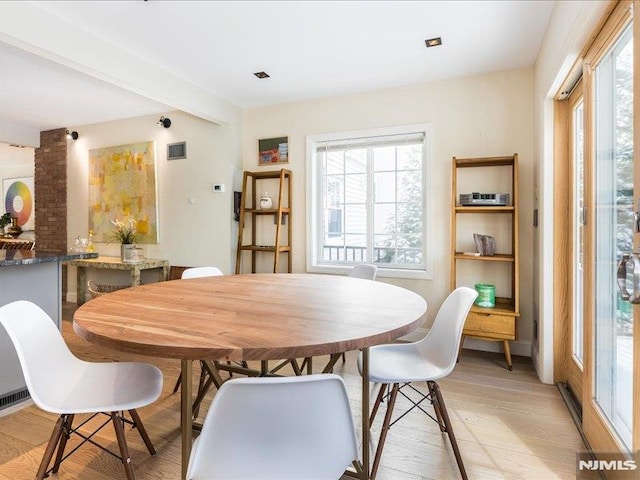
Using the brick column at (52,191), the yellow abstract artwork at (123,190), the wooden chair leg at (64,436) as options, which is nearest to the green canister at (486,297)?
the wooden chair leg at (64,436)

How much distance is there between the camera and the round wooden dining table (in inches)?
39.6

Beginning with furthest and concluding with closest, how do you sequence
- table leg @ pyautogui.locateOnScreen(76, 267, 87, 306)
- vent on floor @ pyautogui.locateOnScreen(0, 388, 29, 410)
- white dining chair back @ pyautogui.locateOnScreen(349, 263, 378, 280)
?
1. table leg @ pyautogui.locateOnScreen(76, 267, 87, 306)
2. white dining chair back @ pyautogui.locateOnScreen(349, 263, 378, 280)
3. vent on floor @ pyautogui.locateOnScreen(0, 388, 29, 410)

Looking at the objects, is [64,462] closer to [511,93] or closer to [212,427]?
[212,427]

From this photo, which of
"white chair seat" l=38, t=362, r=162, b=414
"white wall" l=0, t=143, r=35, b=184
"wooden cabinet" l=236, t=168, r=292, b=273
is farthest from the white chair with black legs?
"white wall" l=0, t=143, r=35, b=184

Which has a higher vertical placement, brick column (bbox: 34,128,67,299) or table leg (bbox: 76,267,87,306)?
brick column (bbox: 34,128,67,299)

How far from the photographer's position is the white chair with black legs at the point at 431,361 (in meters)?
1.57

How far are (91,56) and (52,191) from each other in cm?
378

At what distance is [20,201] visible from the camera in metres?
6.86

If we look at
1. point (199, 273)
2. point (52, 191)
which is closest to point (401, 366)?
point (199, 273)

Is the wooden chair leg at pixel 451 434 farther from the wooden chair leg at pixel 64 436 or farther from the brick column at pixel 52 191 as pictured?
the brick column at pixel 52 191

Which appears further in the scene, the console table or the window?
the console table

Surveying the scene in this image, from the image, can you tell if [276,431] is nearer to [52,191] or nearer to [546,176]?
[546,176]

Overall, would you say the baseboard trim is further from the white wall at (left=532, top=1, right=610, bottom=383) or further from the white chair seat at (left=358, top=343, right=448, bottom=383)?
the white chair seat at (left=358, top=343, right=448, bottom=383)

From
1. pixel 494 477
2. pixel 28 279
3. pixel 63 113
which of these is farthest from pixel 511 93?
pixel 63 113
